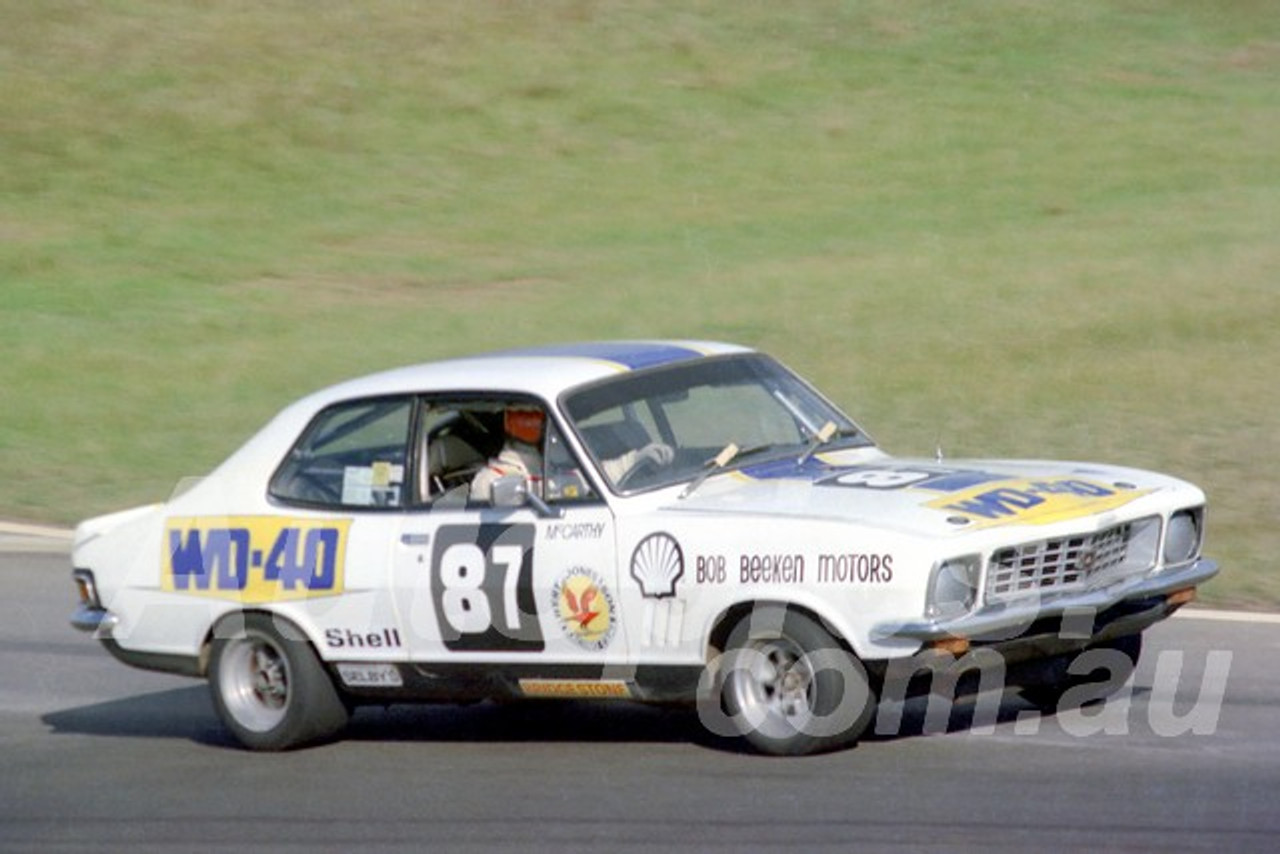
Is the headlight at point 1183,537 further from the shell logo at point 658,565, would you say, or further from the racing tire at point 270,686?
the racing tire at point 270,686

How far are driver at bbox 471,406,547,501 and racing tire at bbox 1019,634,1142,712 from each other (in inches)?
81.4

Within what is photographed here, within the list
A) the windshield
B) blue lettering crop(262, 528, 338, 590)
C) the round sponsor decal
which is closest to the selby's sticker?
the windshield

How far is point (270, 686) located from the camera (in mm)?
9125

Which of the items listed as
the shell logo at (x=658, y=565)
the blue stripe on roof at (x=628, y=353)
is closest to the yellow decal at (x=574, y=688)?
the shell logo at (x=658, y=565)

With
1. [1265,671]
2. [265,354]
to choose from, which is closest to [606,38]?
[265,354]

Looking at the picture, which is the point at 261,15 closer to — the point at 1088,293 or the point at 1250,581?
the point at 1088,293

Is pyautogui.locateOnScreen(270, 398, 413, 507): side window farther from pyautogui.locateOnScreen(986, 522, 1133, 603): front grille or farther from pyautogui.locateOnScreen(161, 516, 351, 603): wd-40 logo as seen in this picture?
pyautogui.locateOnScreen(986, 522, 1133, 603): front grille

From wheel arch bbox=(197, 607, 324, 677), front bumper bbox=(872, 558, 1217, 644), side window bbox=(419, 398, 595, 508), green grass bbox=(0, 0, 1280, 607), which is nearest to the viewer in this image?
front bumper bbox=(872, 558, 1217, 644)

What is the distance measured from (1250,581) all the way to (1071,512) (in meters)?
3.82

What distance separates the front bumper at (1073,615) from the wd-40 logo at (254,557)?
237 centimetres

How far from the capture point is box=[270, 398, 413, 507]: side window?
888 cm

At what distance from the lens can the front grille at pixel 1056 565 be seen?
777 cm

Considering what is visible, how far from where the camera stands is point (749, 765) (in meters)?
8.04

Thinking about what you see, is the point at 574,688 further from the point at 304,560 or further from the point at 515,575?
the point at 304,560
